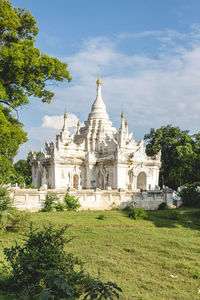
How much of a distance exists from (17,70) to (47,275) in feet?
36.9

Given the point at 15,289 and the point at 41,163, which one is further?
the point at 41,163

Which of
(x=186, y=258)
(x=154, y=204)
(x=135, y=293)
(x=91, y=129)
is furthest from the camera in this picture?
(x=91, y=129)

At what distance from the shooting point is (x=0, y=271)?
6598 mm

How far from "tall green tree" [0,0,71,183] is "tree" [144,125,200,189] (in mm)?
20411

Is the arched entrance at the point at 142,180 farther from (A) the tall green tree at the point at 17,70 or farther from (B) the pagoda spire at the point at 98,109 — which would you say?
(A) the tall green tree at the point at 17,70

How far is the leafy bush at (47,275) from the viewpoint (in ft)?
14.5

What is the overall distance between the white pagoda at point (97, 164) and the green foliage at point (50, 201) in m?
8.05

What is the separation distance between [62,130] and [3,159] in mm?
20159

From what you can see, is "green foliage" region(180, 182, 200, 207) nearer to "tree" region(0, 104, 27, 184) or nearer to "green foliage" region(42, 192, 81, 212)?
"green foliage" region(42, 192, 81, 212)

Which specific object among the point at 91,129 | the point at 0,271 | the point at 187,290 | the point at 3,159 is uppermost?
the point at 91,129

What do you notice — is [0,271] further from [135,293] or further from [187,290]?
[187,290]

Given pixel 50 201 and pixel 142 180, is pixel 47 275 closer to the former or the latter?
pixel 50 201

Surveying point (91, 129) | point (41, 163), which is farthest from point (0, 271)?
point (91, 129)

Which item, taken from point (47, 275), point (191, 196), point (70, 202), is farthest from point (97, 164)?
point (47, 275)
